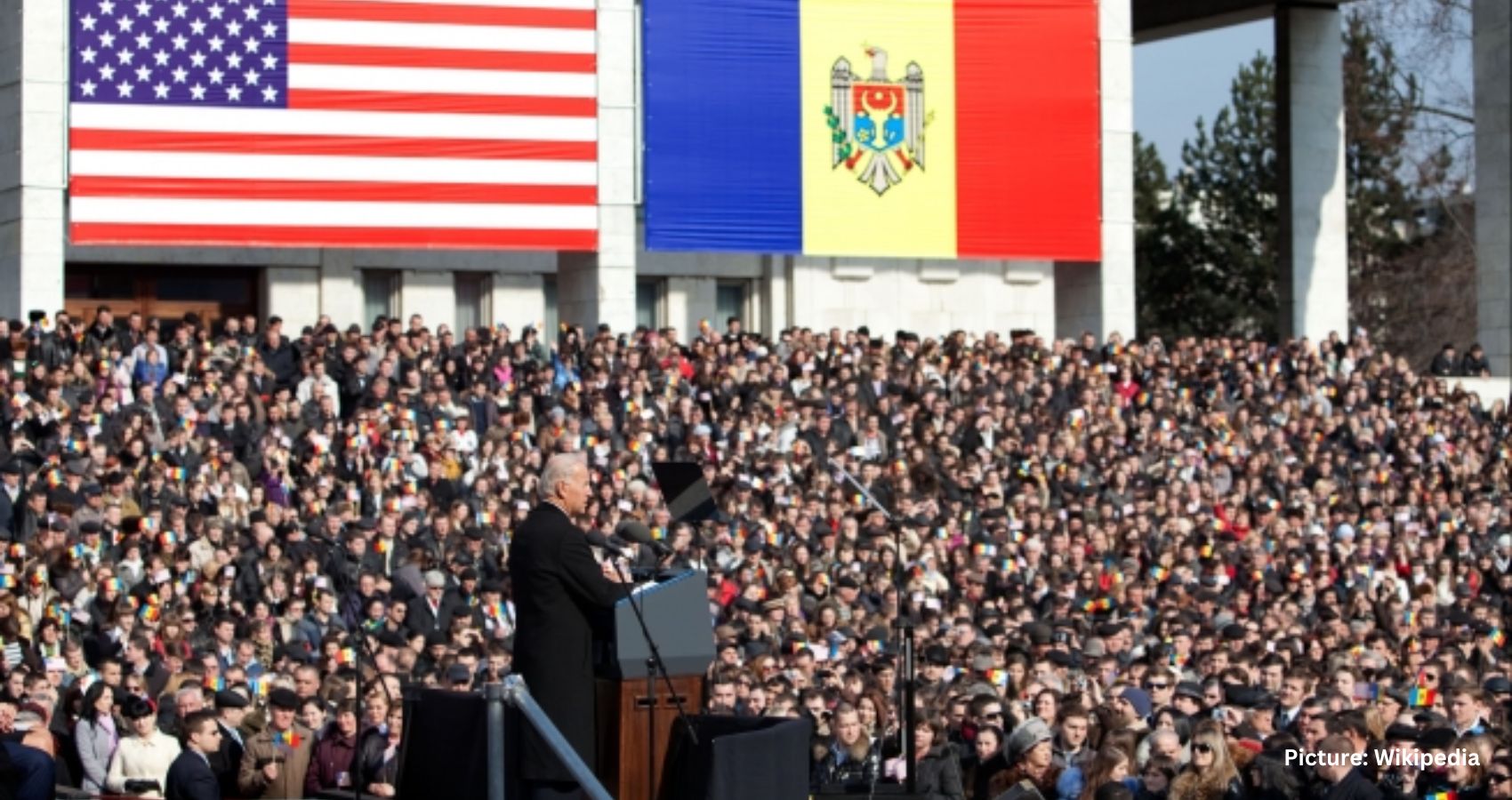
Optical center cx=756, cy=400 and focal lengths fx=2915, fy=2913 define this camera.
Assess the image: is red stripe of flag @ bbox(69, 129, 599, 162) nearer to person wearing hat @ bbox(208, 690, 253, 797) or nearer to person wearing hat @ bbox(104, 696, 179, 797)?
person wearing hat @ bbox(208, 690, 253, 797)

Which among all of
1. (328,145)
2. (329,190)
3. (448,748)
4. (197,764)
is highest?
(328,145)

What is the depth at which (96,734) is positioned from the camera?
17.2 meters

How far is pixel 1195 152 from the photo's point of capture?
214ft

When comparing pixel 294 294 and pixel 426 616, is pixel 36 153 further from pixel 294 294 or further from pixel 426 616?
pixel 426 616

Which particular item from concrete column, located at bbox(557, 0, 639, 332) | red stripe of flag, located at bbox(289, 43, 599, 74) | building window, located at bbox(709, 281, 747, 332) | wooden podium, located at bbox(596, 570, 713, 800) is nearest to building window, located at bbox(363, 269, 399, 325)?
concrete column, located at bbox(557, 0, 639, 332)

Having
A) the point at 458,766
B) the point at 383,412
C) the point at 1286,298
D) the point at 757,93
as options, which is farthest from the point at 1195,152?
the point at 458,766

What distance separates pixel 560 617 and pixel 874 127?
77.7 feet

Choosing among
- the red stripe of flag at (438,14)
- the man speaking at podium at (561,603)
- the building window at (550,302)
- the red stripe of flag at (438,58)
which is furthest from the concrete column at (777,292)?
the man speaking at podium at (561,603)

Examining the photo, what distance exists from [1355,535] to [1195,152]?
123ft

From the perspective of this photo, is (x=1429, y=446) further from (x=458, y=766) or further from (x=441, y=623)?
(x=458, y=766)

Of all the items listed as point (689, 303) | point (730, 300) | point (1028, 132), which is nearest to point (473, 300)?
point (689, 303)

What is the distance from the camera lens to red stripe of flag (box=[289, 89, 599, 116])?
31.2m

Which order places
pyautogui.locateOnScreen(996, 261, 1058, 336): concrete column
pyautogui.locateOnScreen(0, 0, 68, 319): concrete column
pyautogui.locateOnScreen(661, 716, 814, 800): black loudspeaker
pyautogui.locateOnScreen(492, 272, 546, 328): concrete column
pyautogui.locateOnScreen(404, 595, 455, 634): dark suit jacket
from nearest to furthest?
pyautogui.locateOnScreen(661, 716, 814, 800): black loudspeaker, pyautogui.locateOnScreen(404, 595, 455, 634): dark suit jacket, pyautogui.locateOnScreen(0, 0, 68, 319): concrete column, pyautogui.locateOnScreen(492, 272, 546, 328): concrete column, pyautogui.locateOnScreen(996, 261, 1058, 336): concrete column

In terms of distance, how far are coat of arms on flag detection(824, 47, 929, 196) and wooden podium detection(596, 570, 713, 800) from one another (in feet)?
76.0
